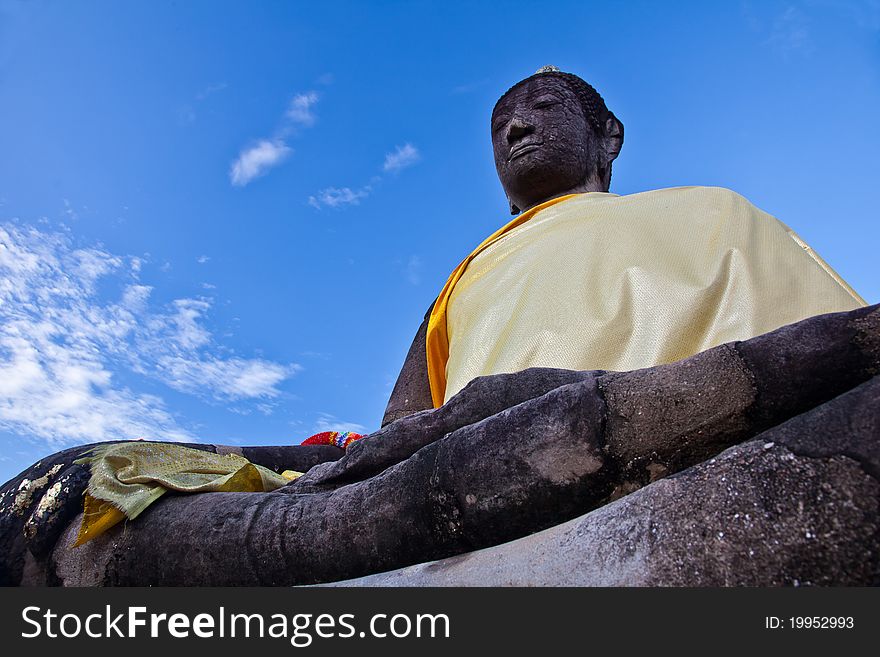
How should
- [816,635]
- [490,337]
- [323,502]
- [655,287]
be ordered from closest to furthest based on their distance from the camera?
[816,635]
[323,502]
[655,287]
[490,337]

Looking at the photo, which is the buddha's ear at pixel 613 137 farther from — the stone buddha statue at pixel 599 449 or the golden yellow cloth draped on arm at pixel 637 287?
the stone buddha statue at pixel 599 449

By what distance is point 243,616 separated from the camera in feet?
3.67

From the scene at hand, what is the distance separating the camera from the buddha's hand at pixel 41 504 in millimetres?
1855

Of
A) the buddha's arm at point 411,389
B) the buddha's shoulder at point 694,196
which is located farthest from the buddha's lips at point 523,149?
the buddha's arm at point 411,389

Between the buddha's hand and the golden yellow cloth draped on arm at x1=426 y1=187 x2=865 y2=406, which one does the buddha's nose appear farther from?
the buddha's hand

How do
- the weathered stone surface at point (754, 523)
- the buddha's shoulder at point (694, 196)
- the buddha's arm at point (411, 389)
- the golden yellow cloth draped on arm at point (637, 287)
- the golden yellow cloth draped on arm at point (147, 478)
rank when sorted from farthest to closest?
1. the buddha's arm at point (411, 389)
2. the buddha's shoulder at point (694, 196)
3. the golden yellow cloth draped on arm at point (637, 287)
4. the golden yellow cloth draped on arm at point (147, 478)
5. the weathered stone surface at point (754, 523)

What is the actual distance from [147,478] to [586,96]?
3.19 m

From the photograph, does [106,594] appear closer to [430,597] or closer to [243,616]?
[243,616]

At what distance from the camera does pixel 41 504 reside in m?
1.89

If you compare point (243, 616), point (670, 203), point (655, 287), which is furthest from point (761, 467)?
point (670, 203)

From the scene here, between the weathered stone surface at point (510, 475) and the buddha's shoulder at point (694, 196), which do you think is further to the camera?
the buddha's shoulder at point (694, 196)

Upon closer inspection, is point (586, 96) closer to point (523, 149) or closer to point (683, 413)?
point (523, 149)

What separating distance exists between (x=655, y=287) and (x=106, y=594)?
1879 mm

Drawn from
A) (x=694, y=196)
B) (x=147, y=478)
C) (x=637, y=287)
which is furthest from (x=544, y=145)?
(x=147, y=478)
